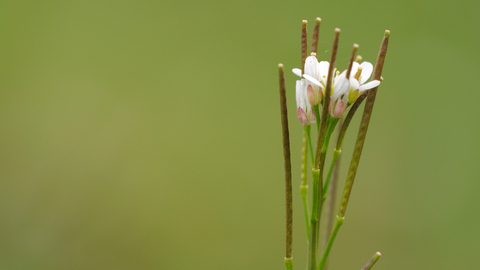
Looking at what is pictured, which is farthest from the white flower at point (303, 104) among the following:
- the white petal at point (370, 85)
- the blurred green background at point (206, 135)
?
the blurred green background at point (206, 135)

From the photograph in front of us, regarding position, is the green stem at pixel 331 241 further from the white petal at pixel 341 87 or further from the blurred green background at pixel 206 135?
the blurred green background at pixel 206 135

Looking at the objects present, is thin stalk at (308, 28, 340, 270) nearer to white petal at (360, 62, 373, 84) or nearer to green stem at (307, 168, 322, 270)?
green stem at (307, 168, 322, 270)

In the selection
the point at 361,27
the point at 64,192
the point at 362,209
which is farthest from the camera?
the point at 361,27

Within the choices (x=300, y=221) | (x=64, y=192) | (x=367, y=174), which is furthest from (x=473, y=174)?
(x=64, y=192)

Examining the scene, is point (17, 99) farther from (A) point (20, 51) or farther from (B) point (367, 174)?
(B) point (367, 174)

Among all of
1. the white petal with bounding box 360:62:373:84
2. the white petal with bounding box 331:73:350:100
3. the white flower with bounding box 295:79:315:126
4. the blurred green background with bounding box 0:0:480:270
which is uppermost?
the white petal with bounding box 360:62:373:84

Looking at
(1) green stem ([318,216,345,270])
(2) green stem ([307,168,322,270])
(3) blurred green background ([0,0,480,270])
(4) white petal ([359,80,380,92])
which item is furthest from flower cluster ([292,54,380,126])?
(3) blurred green background ([0,0,480,270])

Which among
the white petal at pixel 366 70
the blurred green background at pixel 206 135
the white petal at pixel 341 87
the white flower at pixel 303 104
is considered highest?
the white petal at pixel 366 70
